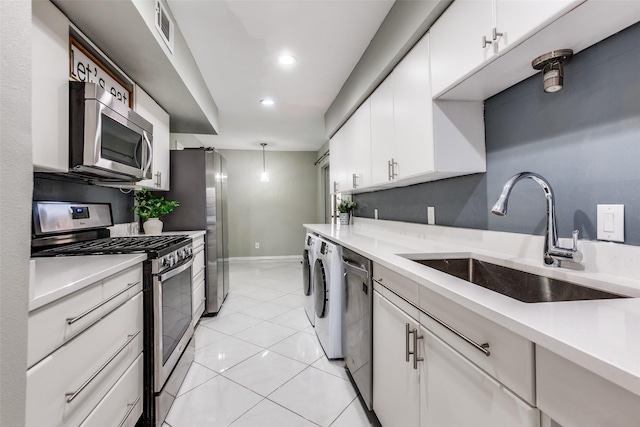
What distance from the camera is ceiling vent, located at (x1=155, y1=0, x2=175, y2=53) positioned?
1687 mm

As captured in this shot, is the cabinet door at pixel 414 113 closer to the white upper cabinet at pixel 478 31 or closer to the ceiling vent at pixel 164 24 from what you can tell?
the white upper cabinet at pixel 478 31

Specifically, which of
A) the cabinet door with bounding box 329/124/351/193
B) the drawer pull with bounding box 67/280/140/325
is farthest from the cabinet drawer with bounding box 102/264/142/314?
the cabinet door with bounding box 329/124/351/193

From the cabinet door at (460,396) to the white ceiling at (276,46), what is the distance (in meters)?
2.03

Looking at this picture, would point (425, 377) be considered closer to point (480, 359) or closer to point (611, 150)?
point (480, 359)

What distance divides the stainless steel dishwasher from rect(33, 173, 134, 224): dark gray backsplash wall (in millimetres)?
1805

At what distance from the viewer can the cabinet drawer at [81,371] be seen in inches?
32.0

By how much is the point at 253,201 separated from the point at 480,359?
5805 mm

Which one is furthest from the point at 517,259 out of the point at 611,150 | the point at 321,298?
the point at 321,298

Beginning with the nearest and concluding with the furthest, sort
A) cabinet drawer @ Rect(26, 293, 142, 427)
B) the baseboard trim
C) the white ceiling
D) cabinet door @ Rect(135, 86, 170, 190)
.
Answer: cabinet drawer @ Rect(26, 293, 142, 427), the white ceiling, cabinet door @ Rect(135, 86, 170, 190), the baseboard trim

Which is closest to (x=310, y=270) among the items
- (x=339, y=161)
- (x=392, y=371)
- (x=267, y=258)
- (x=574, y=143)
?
(x=339, y=161)

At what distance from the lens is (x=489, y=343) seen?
725 mm

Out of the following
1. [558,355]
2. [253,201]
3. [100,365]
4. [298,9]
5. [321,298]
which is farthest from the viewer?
[253,201]

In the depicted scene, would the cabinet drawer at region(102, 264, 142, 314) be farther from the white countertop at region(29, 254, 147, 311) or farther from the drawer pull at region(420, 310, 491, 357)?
the drawer pull at region(420, 310, 491, 357)

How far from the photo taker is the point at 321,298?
2242mm
